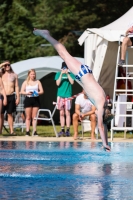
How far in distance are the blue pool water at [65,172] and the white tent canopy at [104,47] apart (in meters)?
4.47

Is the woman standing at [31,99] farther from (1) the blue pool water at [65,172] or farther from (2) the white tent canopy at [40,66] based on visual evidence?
(2) the white tent canopy at [40,66]

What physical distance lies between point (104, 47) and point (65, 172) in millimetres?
9403

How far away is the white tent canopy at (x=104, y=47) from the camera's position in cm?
1683

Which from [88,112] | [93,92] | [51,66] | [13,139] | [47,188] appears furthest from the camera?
[51,66]

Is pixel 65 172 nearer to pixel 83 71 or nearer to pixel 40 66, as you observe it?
pixel 83 71

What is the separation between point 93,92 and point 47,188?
2.88 meters

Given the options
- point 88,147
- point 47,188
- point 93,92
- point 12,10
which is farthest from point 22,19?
point 47,188

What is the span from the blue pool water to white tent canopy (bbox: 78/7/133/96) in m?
4.47

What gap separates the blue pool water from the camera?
673cm

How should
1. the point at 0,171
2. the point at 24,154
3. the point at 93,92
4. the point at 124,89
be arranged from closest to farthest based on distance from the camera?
the point at 0,171
the point at 93,92
the point at 24,154
the point at 124,89

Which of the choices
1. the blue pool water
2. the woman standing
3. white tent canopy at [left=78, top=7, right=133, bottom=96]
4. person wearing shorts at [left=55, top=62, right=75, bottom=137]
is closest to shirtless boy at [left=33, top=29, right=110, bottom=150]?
the blue pool water

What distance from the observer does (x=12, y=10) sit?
3741 cm

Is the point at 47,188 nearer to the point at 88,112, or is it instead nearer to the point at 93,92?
the point at 93,92

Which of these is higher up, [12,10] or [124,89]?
[12,10]
